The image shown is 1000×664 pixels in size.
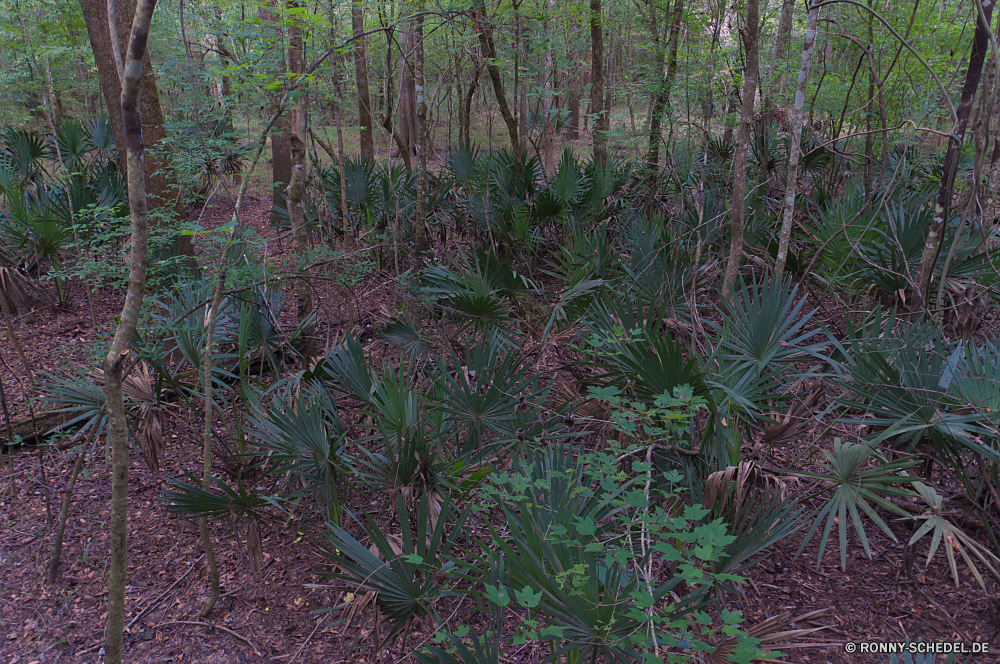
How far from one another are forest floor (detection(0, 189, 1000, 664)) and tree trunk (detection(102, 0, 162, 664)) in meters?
0.77

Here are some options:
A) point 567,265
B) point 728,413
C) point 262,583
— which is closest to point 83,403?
point 262,583

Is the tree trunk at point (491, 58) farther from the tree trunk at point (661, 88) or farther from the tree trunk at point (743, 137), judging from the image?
the tree trunk at point (743, 137)

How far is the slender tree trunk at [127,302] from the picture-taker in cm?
219

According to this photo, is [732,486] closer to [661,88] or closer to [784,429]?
[784,429]

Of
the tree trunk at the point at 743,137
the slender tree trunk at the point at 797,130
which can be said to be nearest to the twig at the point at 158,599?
the tree trunk at the point at 743,137

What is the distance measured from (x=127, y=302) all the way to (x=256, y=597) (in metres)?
2.18

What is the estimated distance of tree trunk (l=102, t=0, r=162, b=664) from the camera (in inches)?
86.1

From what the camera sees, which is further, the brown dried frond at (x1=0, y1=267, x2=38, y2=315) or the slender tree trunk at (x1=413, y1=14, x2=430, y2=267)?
the brown dried frond at (x1=0, y1=267, x2=38, y2=315)

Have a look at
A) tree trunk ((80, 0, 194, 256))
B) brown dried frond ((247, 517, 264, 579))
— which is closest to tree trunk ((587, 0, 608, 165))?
tree trunk ((80, 0, 194, 256))

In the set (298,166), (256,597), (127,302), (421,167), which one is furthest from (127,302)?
(421,167)

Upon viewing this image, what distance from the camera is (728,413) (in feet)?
10.2

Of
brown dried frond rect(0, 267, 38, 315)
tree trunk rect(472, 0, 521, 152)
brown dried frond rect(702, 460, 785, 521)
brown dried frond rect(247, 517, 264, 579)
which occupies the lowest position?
brown dried frond rect(247, 517, 264, 579)

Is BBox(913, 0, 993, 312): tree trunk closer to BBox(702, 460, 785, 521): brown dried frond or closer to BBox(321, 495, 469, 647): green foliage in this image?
BBox(702, 460, 785, 521): brown dried frond

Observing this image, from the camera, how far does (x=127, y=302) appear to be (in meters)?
2.37
